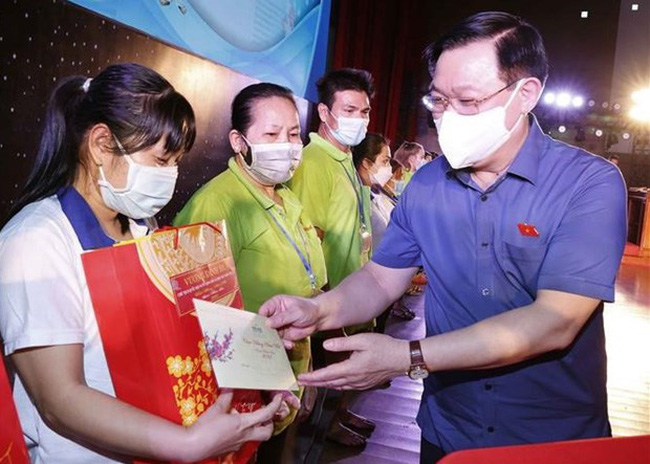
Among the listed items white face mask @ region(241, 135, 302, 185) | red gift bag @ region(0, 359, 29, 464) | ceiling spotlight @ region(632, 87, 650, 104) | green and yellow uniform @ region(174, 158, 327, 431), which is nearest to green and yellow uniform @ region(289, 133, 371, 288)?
white face mask @ region(241, 135, 302, 185)

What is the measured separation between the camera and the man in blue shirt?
98 centimetres

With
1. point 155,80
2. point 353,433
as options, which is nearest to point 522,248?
point 155,80

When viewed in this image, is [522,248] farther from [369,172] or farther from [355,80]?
[369,172]

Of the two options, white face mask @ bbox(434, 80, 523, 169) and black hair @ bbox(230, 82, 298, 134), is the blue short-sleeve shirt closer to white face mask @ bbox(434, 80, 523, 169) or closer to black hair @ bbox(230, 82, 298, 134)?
white face mask @ bbox(434, 80, 523, 169)

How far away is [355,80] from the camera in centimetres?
269

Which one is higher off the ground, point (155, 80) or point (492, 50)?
point (492, 50)

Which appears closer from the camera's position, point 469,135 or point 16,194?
point 469,135

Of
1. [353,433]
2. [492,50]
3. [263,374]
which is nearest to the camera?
[263,374]

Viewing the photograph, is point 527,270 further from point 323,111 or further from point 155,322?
point 323,111

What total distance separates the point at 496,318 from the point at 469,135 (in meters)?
0.40

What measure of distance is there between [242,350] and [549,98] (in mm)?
11046

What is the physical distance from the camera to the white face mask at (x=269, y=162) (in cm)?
183

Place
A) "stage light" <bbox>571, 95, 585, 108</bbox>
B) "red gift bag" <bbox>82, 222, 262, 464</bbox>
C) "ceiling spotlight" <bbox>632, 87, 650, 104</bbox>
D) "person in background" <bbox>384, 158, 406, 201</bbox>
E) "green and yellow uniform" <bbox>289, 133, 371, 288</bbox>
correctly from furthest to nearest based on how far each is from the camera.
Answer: "stage light" <bbox>571, 95, 585, 108</bbox> < "ceiling spotlight" <bbox>632, 87, 650, 104</bbox> < "person in background" <bbox>384, 158, 406, 201</bbox> < "green and yellow uniform" <bbox>289, 133, 371, 288</bbox> < "red gift bag" <bbox>82, 222, 262, 464</bbox>

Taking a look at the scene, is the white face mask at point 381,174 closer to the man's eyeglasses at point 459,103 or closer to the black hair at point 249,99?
the black hair at point 249,99
